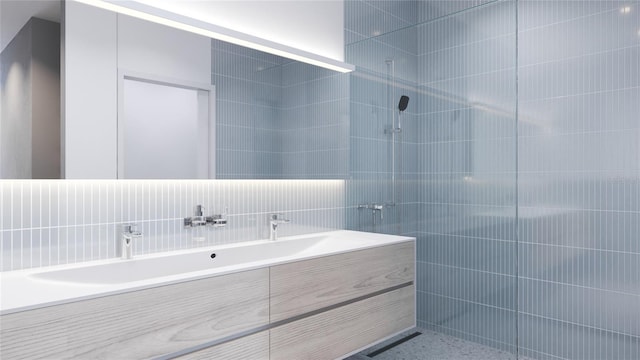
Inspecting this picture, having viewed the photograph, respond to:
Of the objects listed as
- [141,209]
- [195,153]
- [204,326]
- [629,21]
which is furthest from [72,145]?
[629,21]

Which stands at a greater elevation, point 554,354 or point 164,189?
point 164,189

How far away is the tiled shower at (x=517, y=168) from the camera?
6.04 feet

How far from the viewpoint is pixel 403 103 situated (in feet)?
8.16

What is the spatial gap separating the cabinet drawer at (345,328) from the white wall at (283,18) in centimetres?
146

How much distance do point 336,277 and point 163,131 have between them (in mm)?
993

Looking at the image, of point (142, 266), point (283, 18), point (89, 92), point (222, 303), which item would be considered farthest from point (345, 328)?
point (283, 18)

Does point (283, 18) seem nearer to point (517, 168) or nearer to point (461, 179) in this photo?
point (461, 179)

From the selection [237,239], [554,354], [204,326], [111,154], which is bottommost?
[554,354]

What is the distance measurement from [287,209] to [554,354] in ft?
4.95

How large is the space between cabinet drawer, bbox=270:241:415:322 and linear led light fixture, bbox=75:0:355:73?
1136mm

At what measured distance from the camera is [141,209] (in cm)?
178

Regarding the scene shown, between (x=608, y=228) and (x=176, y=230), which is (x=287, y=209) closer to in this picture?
(x=176, y=230)

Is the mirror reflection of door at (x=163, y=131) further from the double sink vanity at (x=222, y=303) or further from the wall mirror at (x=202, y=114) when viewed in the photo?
the double sink vanity at (x=222, y=303)

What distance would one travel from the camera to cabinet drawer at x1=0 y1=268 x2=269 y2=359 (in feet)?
3.59
